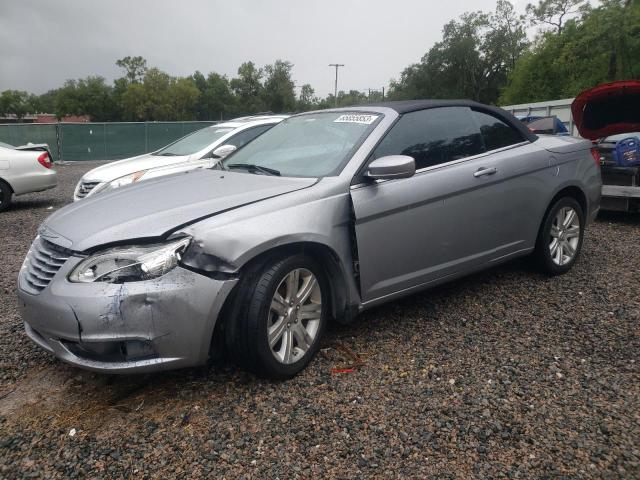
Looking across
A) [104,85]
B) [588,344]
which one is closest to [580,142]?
[588,344]

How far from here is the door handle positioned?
4.04 meters

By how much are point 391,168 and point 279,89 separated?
92462 millimetres

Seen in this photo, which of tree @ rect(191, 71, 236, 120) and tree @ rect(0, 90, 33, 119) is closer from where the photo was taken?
tree @ rect(191, 71, 236, 120)

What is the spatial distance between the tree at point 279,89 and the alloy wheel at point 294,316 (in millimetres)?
89550

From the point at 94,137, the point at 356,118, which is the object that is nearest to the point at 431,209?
the point at 356,118

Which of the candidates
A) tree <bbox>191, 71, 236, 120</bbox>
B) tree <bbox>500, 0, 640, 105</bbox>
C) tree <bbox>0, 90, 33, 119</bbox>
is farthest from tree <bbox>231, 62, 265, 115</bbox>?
tree <bbox>500, 0, 640, 105</bbox>

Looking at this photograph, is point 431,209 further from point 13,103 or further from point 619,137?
point 13,103

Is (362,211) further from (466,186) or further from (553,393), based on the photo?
(553,393)

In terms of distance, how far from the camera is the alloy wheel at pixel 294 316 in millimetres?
3053

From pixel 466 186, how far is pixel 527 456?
203 centimetres

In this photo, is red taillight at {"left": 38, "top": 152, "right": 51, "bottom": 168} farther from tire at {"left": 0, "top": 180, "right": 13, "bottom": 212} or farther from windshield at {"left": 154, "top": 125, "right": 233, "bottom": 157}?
windshield at {"left": 154, "top": 125, "right": 233, "bottom": 157}

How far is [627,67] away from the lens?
30531 mm

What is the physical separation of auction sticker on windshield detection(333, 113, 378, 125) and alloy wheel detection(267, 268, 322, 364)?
4.24 feet

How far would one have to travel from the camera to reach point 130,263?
2746 mm
